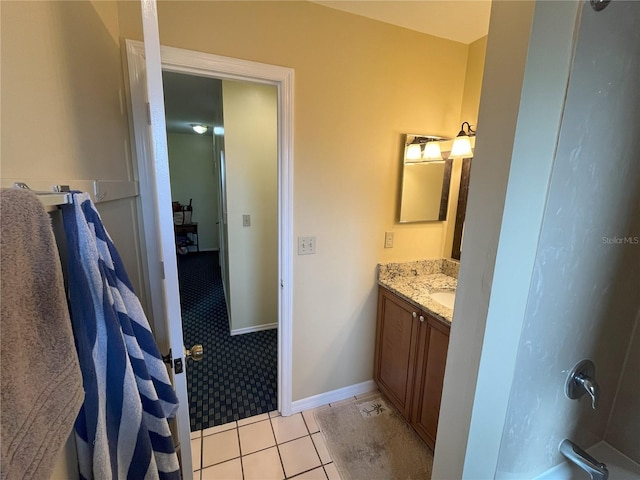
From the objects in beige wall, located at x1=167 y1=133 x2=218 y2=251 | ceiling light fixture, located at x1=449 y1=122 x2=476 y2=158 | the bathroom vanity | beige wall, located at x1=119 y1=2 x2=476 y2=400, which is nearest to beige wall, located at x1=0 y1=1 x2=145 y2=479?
beige wall, located at x1=119 y1=2 x2=476 y2=400

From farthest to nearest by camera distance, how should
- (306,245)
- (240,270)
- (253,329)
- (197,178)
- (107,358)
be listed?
(197,178)
(253,329)
(240,270)
(306,245)
(107,358)

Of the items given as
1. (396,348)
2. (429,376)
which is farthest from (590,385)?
(396,348)

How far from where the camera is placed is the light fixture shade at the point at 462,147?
178 cm

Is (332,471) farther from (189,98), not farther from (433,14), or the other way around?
(189,98)

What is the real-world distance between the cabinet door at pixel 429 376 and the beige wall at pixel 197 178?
16.2 ft

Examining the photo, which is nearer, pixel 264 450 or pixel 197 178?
pixel 264 450

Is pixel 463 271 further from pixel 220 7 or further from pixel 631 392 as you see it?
pixel 220 7

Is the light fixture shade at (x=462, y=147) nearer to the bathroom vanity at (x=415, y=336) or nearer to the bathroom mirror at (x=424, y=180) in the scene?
the bathroom mirror at (x=424, y=180)

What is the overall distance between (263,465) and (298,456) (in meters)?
0.20

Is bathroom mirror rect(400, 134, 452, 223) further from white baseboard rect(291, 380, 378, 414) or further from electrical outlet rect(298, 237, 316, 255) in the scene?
white baseboard rect(291, 380, 378, 414)

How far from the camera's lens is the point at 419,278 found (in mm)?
2059

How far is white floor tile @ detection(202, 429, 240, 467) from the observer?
162 cm

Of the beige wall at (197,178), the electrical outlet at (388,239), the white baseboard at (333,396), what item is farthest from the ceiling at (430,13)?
the beige wall at (197,178)

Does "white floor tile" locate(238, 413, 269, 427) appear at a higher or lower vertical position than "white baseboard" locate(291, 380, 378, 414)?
lower
